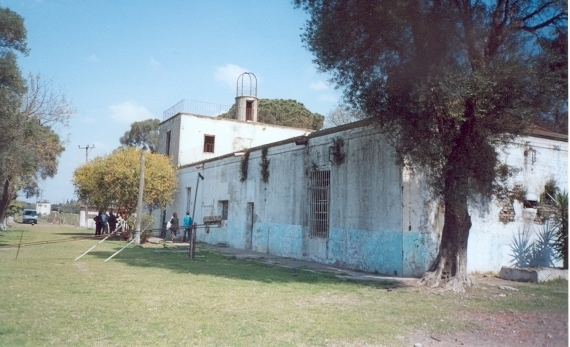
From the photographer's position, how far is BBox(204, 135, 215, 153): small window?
32.8 m

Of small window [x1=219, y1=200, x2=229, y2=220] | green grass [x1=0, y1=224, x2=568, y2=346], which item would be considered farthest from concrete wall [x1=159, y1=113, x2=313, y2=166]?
green grass [x1=0, y1=224, x2=568, y2=346]

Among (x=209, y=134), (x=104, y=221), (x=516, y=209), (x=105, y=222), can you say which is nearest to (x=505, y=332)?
(x=516, y=209)

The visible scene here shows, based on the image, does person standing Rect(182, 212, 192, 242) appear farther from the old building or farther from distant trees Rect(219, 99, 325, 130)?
distant trees Rect(219, 99, 325, 130)

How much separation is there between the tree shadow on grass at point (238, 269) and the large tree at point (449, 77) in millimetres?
2189

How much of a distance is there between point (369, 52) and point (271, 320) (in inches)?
269

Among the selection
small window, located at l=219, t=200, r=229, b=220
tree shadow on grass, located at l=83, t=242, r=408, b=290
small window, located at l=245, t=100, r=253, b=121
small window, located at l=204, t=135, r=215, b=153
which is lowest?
tree shadow on grass, located at l=83, t=242, r=408, b=290

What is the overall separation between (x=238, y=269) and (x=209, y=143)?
66.2ft

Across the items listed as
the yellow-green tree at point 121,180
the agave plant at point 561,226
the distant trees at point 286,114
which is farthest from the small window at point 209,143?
the agave plant at point 561,226

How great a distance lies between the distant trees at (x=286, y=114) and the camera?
4616 centimetres

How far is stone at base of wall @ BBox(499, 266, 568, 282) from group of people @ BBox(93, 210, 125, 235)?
21.8 metres

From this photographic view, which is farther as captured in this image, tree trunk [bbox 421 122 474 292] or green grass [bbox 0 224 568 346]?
tree trunk [bbox 421 122 474 292]

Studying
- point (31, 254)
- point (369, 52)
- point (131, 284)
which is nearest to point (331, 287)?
point (131, 284)

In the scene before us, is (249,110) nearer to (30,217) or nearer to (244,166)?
(244,166)

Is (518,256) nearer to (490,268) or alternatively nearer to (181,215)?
(490,268)
